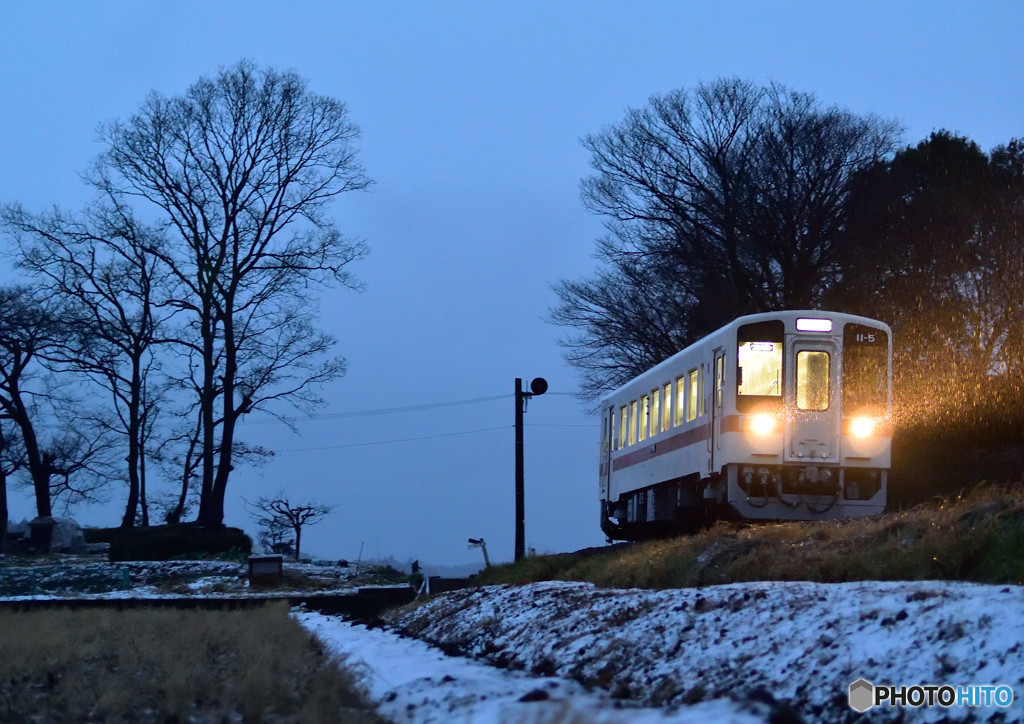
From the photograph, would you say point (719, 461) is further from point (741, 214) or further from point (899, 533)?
point (741, 214)

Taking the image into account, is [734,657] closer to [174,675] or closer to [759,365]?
[174,675]

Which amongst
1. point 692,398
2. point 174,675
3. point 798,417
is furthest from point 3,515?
point 174,675

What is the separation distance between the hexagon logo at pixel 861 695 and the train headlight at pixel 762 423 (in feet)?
38.2

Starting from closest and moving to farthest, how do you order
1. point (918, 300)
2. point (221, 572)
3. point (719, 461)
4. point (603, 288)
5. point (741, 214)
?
point (719, 461) → point (221, 572) → point (918, 300) → point (741, 214) → point (603, 288)

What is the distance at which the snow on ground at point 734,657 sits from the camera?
5926mm

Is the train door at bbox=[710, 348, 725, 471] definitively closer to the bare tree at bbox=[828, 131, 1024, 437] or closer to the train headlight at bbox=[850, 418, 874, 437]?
the train headlight at bbox=[850, 418, 874, 437]

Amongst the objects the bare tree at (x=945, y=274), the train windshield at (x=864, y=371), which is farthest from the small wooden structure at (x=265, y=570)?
the bare tree at (x=945, y=274)

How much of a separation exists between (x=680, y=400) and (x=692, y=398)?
85 cm

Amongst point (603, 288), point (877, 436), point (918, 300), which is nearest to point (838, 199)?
point (918, 300)

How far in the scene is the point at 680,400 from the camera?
20656mm

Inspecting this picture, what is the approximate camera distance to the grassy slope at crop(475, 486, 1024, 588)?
938 cm

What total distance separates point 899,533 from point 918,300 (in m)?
23.9

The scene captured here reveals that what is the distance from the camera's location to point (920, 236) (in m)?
34.3

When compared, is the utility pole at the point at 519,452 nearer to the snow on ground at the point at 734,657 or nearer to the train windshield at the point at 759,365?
the train windshield at the point at 759,365
